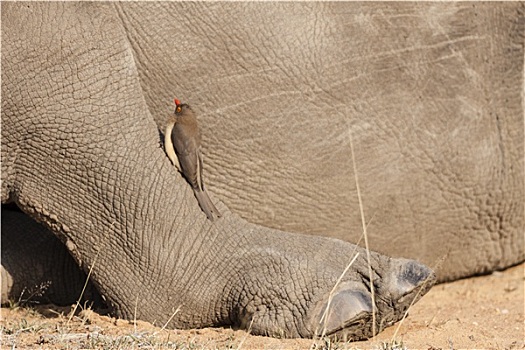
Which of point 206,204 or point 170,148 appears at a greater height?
point 170,148

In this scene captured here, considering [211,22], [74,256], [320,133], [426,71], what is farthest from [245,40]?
[74,256]

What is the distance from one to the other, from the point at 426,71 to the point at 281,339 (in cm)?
141

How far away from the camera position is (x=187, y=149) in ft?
12.9

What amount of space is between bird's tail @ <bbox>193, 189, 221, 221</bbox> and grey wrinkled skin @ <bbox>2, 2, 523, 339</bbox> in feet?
0.12

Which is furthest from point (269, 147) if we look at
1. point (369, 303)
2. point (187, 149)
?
point (369, 303)

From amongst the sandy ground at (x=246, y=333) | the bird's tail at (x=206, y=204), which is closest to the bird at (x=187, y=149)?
the bird's tail at (x=206, y=204)

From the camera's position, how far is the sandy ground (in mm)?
3422

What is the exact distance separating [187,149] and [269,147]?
0.40 metres

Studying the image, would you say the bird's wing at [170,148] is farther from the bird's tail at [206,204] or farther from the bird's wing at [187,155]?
the bird's tail at [206,204]

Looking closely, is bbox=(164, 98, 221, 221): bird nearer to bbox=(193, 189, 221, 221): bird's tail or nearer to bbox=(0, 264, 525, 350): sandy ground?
bbox=(193, 189, 221, 221): bird's tail

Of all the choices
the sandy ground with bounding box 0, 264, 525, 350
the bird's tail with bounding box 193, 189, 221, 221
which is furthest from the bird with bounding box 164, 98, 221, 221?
the sandy ground with bounding box 0, 264, 525, 350

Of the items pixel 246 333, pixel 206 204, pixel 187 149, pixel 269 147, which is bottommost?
pixel 246 333

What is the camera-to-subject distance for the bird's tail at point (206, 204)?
12.9ft

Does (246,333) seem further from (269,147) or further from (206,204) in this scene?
(269,147)
